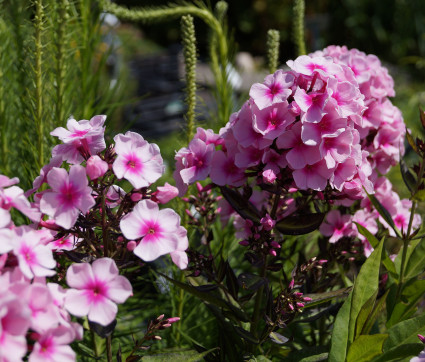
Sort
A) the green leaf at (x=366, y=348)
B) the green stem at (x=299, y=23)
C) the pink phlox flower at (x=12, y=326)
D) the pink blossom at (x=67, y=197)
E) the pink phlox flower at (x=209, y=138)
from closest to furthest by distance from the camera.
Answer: the pink phlox flower at (x=12, y=326)
the pink blossom at (x=67, y=197)
the green leaf at (x=366, y=348)
the pink phlox flower at (x=209, y=138)
the green stem at (x=299, y=23)

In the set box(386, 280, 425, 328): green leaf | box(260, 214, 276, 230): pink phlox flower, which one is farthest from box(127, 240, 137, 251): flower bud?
box(386, 280, 425, 328): green leaf

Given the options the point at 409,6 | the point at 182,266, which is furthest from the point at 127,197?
the point at 409,6

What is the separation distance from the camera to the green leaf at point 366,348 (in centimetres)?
74

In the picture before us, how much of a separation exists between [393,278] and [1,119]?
2.60 feet

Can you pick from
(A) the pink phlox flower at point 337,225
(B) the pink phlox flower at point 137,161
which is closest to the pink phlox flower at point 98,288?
(B) the pink phlox flower at point 137,161

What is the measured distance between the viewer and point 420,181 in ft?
2.87

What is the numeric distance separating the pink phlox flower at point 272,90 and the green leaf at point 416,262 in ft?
1.25

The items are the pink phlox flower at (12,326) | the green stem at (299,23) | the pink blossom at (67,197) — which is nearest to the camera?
the pink phlox flower at (12,326)

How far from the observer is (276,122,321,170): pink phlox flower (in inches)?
29.2

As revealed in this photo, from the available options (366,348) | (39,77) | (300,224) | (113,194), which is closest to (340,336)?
(366,348)

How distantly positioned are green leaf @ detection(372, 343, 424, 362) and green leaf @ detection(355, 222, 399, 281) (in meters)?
0.16

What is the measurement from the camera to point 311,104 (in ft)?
2.43

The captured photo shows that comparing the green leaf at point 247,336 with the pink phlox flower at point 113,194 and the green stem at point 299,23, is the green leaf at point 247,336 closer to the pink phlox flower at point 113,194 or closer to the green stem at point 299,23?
the pink phlox flower at point 113,194

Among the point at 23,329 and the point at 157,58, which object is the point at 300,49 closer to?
the point at 23,329
